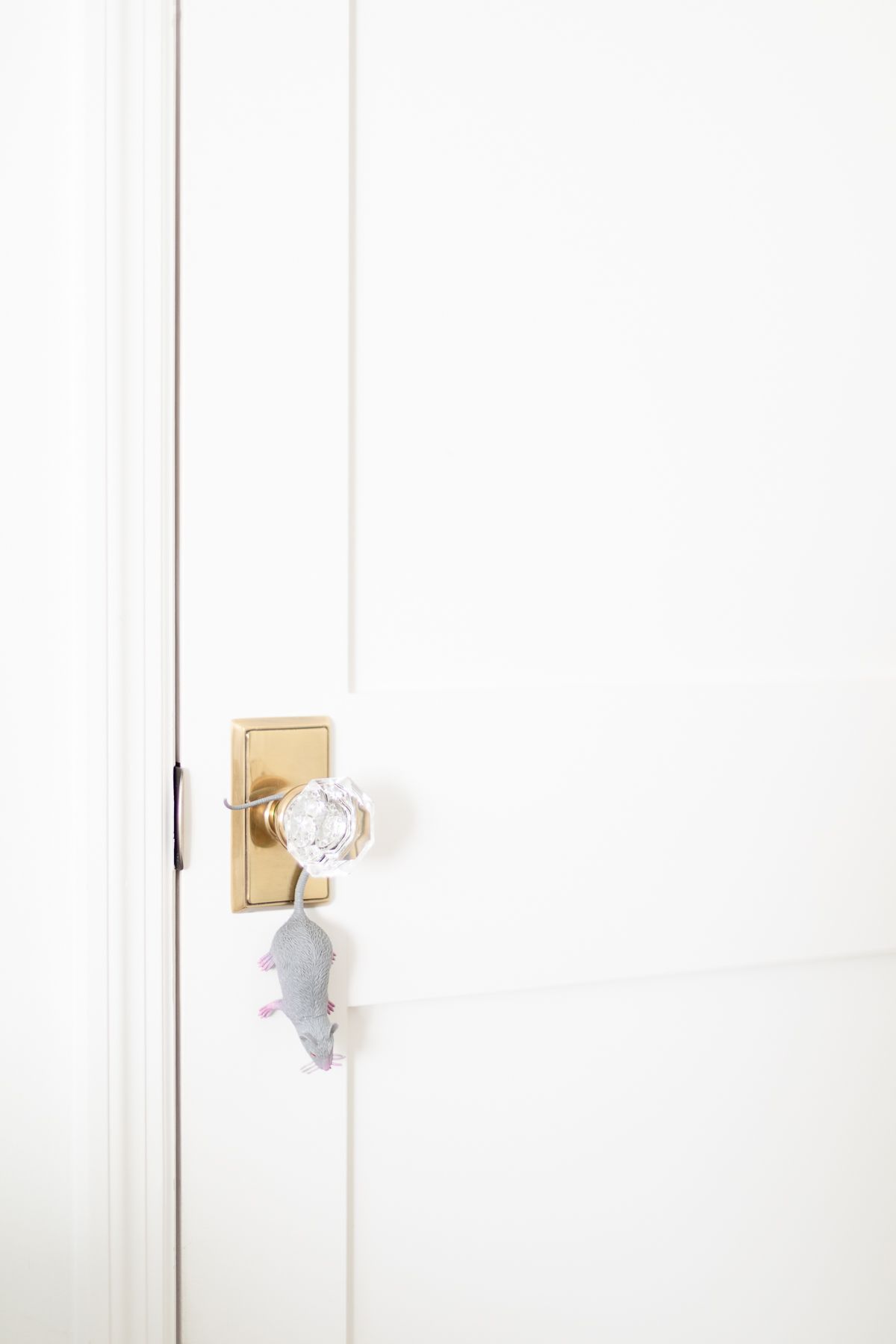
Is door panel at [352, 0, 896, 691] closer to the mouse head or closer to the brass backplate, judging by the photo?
the brass backplate

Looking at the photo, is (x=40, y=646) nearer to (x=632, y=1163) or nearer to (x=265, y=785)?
(x=265, y=785)

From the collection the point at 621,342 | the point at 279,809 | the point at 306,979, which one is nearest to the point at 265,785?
the point at 279,809

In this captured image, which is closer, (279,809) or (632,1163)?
(279,809)

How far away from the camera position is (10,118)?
0.63m

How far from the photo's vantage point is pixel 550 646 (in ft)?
2.51

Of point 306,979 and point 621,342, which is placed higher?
point 621,342

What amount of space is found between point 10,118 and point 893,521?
2.47 feet

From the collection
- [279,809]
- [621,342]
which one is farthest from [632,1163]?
[621,342]

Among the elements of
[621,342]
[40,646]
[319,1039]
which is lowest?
[319,1039]

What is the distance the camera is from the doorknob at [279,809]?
25.9 inches

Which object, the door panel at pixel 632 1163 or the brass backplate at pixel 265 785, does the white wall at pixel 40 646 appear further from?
the door panel at pixel 632 1163

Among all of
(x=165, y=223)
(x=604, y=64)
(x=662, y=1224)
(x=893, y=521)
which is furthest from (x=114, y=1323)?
(x=604, y=64)

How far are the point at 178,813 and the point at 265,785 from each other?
0.06m

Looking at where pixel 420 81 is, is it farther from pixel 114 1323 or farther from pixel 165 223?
pixel 114 1323
